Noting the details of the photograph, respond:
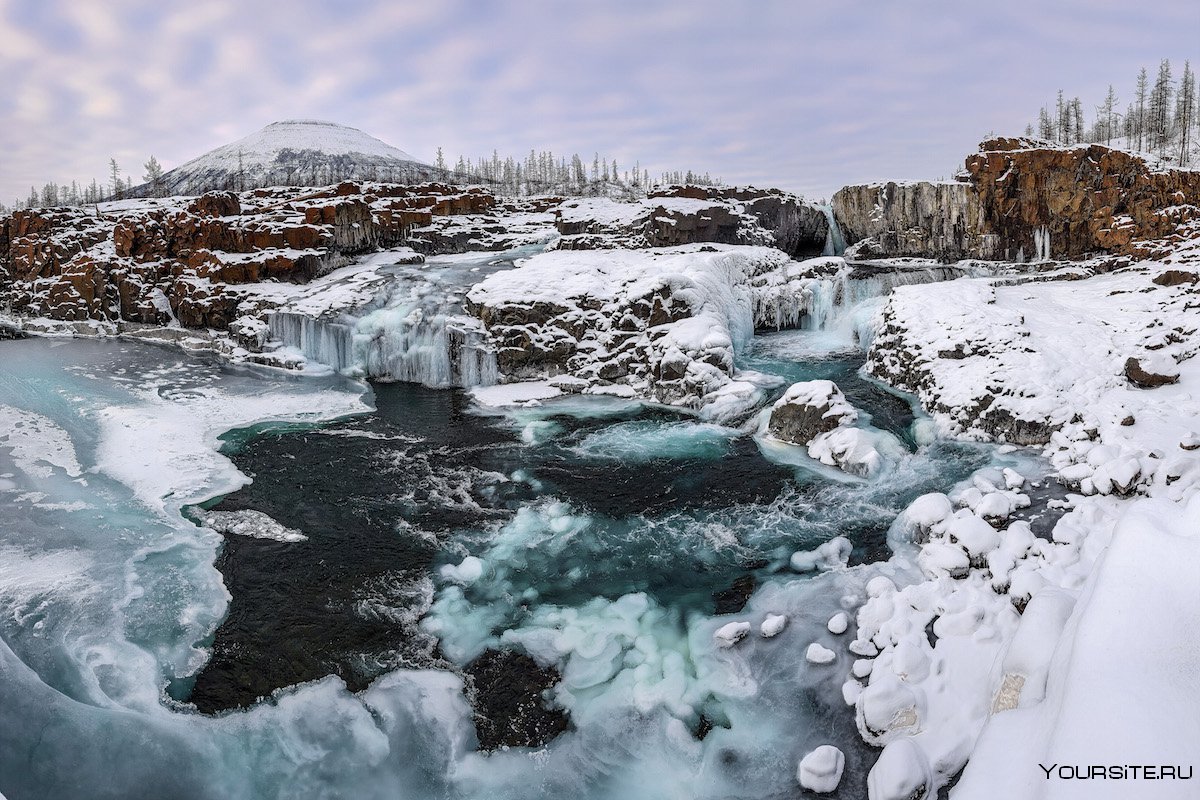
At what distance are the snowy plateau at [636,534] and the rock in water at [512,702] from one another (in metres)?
0.05

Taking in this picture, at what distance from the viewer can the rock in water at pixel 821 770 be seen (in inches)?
220

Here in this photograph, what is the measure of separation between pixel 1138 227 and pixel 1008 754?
96.4 feet

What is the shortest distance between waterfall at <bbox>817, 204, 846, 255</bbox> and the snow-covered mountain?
270ft

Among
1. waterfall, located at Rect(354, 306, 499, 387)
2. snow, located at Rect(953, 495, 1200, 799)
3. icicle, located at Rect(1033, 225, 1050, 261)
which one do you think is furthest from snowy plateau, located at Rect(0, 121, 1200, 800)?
icicle, located at Rect(1033, 225, 1050, 261)

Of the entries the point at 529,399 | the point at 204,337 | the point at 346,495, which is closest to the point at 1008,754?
the point at 346,495

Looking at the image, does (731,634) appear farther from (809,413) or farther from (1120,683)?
(809,413)

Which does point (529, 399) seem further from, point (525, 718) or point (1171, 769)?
point (1171, 769)

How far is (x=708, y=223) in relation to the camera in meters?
31.2

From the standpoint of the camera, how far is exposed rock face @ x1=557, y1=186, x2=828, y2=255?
102 ft

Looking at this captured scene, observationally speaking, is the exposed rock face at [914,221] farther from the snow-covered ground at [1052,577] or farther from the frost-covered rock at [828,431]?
the frost-covered rock at [828,431]

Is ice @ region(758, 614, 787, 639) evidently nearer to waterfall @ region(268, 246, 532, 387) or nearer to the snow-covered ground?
the snow-covered ground

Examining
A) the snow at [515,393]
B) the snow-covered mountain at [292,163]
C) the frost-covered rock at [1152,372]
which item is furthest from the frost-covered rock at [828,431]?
the snow-covered mountain at [292,163]

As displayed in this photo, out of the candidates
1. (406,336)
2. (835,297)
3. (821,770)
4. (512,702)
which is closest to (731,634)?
(821,770)

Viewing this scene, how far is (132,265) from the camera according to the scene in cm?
3341
